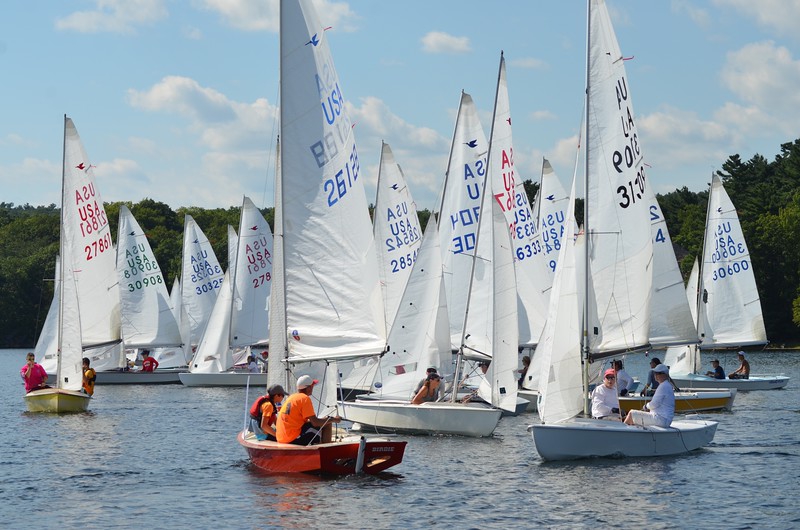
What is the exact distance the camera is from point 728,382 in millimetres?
37844

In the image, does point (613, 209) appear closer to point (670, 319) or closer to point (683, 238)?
point (670, 319)

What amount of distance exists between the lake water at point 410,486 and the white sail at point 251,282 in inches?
686

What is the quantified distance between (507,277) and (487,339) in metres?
3.29

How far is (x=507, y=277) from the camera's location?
24.8 m

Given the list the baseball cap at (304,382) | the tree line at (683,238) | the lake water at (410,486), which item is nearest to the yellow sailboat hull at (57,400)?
the lake water at (410,486)

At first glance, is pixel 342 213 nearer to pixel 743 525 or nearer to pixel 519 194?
pixel 743 525

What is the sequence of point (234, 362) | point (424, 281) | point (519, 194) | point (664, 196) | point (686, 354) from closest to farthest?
point (424, 281) → point (519, 194) → point (686, 354) → point (234, 362) → point (664, 196)

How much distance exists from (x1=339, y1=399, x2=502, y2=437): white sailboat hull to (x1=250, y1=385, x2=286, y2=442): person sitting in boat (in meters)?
4.13

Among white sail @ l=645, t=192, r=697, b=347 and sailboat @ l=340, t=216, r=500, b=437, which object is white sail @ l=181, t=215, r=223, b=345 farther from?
white sail @ l=645, t=192, r=697, b=347

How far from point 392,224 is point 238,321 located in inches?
475

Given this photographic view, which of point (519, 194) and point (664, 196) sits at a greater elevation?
point (664, 196)

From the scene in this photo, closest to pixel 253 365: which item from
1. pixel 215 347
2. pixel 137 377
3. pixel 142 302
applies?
pixel 215 347

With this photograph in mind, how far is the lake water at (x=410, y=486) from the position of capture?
52.6 ft

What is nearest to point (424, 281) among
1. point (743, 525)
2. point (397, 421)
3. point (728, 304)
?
point (397, 421)
